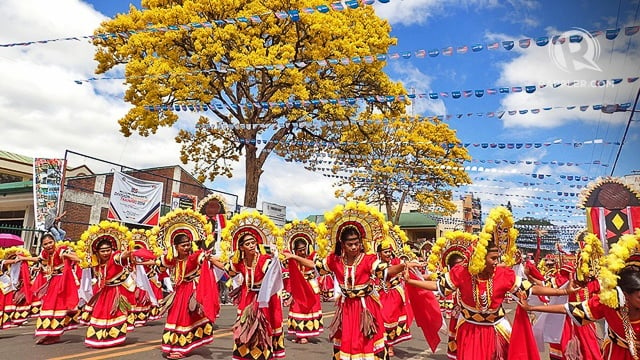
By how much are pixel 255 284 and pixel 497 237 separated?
3.14 metres

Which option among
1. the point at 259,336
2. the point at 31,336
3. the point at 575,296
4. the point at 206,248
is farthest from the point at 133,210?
the point at 575,296

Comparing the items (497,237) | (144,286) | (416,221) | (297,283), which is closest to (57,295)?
(144,286)

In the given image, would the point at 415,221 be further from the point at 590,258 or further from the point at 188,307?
the point at 590,258

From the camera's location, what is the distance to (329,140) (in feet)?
61.9

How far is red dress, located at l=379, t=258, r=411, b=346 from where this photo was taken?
7661 mm

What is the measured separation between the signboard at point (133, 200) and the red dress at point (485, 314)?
11666 millimetres

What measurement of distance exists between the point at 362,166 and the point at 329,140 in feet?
5.56

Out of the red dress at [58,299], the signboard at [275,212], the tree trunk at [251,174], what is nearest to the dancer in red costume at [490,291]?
the red dress at [58,299]

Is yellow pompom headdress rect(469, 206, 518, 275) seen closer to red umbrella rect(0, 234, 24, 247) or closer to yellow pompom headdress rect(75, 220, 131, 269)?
yellow pompom headdress rect(75, 220, 131, 269)

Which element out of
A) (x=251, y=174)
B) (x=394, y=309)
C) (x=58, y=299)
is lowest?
(x=58, y=299)

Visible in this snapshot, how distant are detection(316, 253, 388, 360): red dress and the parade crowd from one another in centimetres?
1

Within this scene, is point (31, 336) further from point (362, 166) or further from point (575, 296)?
point (362, 166)

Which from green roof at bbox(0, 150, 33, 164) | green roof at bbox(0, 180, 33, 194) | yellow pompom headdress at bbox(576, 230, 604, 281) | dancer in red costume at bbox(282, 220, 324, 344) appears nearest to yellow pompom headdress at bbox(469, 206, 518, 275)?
yellow pompom headdress at bbox(576, 230, 604, 281)

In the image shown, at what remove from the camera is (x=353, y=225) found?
5.50m
